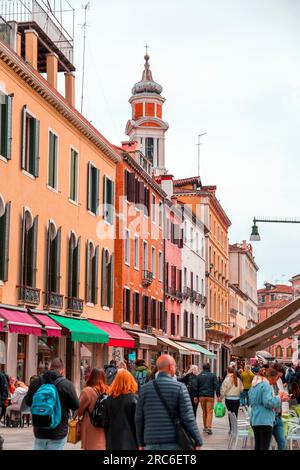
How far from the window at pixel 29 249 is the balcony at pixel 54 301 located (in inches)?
51.4

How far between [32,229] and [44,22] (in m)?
9.19

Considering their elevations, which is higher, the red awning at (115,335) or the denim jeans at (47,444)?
the red awning at (115,335)

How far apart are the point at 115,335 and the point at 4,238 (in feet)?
37.4

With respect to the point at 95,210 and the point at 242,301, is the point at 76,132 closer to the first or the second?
the point at 95,210

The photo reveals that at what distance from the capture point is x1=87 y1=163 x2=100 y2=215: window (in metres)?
35.8

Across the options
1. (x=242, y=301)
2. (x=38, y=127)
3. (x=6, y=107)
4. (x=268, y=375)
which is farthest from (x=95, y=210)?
(x=242, y=301)

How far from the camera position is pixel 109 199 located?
39031 millimetres

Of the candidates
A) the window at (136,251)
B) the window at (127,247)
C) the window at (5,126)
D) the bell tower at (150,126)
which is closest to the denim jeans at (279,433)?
the window at (5,126)

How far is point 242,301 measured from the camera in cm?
9331

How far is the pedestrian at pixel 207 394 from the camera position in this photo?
840 inches

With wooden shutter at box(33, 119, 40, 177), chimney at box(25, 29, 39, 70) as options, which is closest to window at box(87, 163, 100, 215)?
chimney at box(25, 29, 39, 70)

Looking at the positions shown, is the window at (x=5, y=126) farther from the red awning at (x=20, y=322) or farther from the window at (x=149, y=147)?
the window at (x=149, y=147)

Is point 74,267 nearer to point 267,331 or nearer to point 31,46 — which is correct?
point 31,46

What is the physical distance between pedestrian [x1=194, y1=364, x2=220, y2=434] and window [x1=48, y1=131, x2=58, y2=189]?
1151 centimetres
